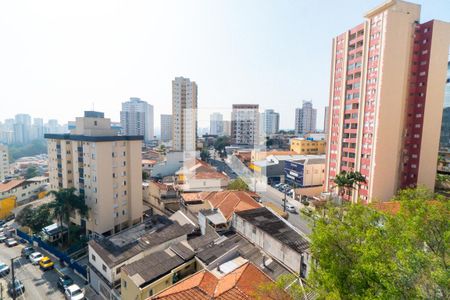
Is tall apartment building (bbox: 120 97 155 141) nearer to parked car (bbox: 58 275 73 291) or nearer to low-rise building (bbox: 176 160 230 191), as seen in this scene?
low-rise building (bbox: 176 160 230 191)

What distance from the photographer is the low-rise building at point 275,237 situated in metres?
14.4

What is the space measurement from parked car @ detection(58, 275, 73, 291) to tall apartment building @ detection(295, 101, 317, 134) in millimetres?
120687

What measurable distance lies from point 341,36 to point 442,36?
12041mm

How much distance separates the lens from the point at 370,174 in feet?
100

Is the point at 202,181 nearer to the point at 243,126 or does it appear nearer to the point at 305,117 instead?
the point at 243,126

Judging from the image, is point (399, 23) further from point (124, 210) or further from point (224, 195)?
point (124, 210)

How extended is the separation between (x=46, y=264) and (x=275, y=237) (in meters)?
21.8

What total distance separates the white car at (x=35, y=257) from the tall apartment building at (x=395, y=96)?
39.1 m

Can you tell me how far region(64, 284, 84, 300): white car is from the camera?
17.3m

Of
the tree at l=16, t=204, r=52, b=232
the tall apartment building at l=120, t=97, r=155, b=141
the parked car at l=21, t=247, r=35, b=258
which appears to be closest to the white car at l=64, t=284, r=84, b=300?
the parked car at l=21, t=247, r=35, b=258

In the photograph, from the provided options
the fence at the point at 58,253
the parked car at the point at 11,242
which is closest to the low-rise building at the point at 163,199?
the fence at the point at 58,253

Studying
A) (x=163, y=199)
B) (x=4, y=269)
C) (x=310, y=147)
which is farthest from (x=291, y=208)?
(x=310, y=147)

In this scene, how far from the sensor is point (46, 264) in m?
21.8

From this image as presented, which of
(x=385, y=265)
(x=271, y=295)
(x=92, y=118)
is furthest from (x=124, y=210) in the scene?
(x=385, y=265)
